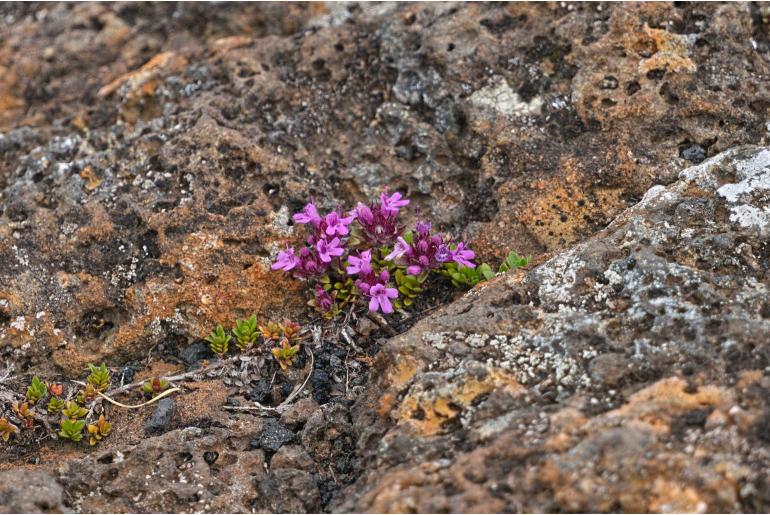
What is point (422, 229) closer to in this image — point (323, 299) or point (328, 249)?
point (328, 249)

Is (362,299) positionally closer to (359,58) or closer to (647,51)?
(359,58)

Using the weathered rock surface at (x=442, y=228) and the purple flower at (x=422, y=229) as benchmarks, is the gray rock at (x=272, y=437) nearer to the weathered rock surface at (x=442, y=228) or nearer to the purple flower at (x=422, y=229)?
the weathered rock surface at (x=442, y=228)

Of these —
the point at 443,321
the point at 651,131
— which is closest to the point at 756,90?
the point at 651,131

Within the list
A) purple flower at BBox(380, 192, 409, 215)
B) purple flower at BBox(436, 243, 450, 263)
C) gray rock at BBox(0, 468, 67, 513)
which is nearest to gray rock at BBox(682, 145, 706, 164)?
purple flower at BBox(436, 243, 450, 263)

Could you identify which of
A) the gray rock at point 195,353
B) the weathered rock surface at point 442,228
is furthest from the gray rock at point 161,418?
the gray rock at point 195,353

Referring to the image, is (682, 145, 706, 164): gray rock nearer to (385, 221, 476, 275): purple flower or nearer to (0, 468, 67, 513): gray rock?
(385, 221, 476, 275): purple flower

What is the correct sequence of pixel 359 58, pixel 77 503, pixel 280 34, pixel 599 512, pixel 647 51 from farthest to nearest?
pixel 280 34 < pixel 359 58 < pixel 647 51 < pixel 77 503 < pixel 599 512
